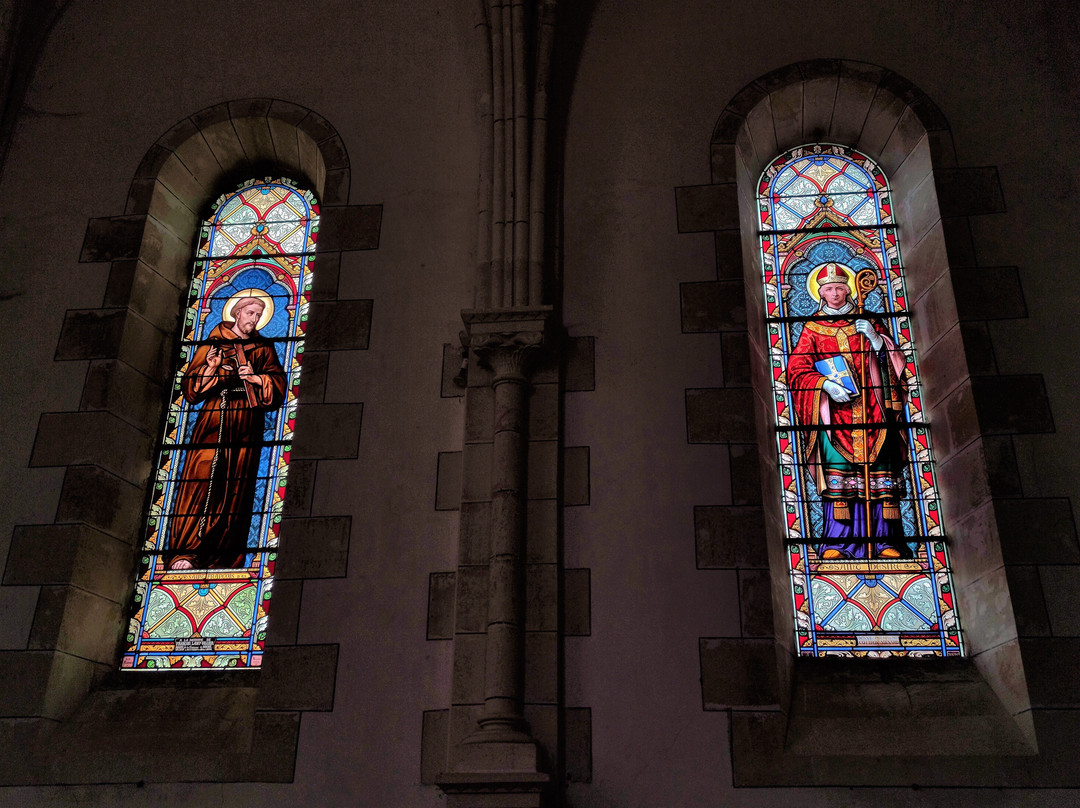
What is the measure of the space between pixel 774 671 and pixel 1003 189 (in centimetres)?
267

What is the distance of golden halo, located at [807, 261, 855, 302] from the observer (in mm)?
5536

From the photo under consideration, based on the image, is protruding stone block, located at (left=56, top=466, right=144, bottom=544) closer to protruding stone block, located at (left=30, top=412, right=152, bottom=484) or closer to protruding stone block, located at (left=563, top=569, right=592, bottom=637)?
protruding stone block, located at (left=30, top=412, right=152, bottom=484)

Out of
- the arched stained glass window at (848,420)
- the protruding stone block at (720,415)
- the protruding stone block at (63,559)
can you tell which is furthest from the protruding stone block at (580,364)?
the protruding stone block at (63,559)

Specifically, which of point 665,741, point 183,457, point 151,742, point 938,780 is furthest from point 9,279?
point 938,780

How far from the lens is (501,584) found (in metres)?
4.43

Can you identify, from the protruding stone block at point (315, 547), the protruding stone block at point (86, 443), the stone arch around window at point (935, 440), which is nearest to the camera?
the stone arch around window at point (935, 440)

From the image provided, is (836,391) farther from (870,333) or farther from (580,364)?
(580,364)

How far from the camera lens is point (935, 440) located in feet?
16.6

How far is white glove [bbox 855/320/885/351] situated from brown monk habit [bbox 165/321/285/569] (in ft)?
9.41

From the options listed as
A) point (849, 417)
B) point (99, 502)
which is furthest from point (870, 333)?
point (99, 502)

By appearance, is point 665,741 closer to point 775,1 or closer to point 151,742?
point 151,742

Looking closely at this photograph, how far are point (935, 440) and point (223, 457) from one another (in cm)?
337

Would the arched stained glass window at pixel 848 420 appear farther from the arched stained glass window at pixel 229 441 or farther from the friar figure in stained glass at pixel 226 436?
the friar figure in stained glass at pixel 226 436

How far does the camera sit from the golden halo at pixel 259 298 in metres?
5.73
